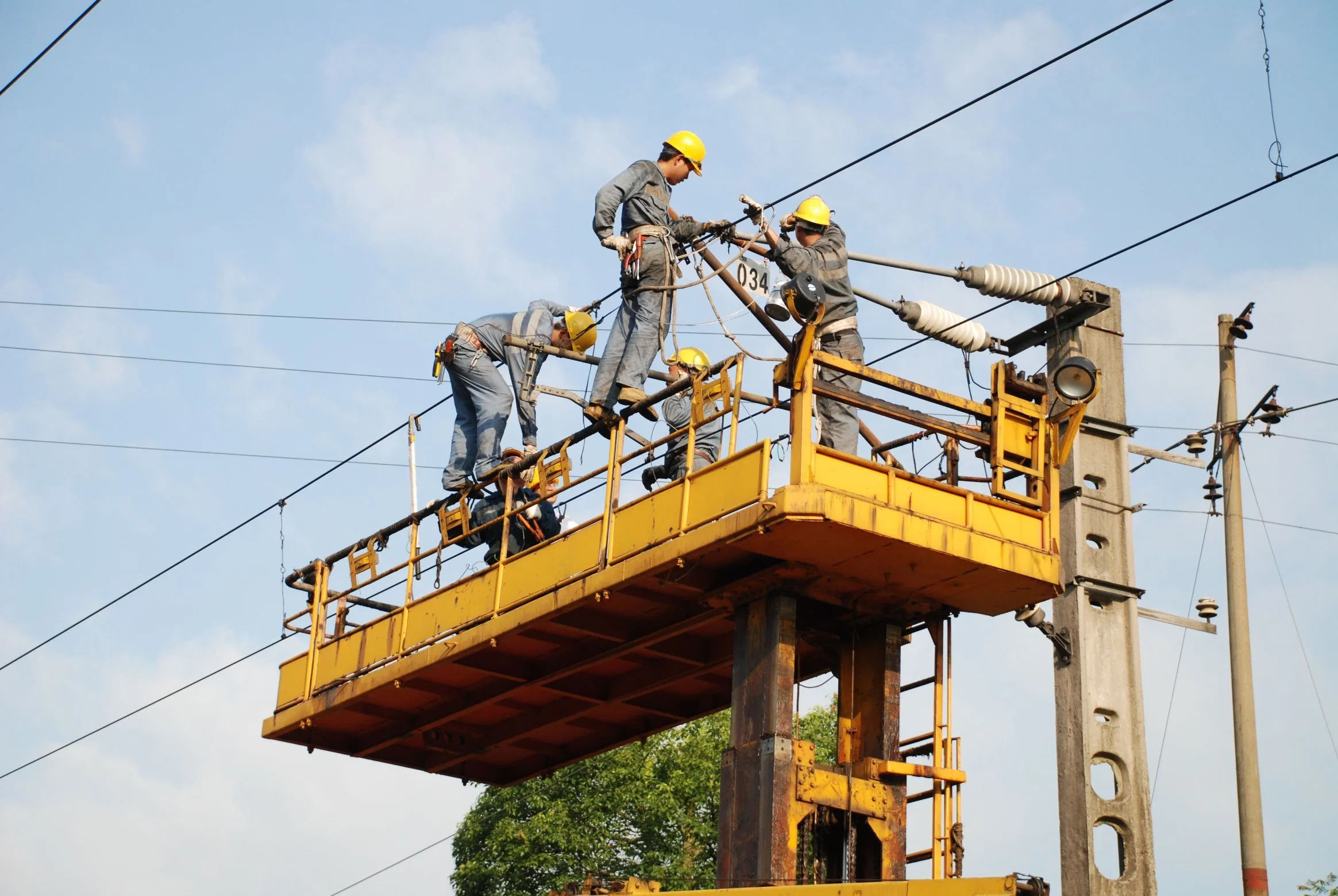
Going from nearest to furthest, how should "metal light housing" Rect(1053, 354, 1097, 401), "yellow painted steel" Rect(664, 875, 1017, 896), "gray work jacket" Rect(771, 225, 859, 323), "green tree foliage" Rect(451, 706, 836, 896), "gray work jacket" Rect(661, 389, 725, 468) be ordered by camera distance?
1. "yellow painted steel" Rect(664, 875, 1017, 896)
2. "metal light housing" Rect(1053, 354, 1097, 401)
3. "gray work jacket" Rect(771, 225, 859, 323)
4. "gray work jacket" Rect(661, 389, 725, 468)
5. "green tree foliage" Rect(451, 706, 836, 896)

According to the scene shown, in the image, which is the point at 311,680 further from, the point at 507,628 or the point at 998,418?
the point at 998,418

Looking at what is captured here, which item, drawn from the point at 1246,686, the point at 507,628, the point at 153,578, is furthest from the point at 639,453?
the point at 153,578

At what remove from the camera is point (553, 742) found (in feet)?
63.3

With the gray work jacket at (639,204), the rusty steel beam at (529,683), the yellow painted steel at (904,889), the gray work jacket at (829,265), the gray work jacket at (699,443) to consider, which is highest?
the gray work jacket at (639,204)

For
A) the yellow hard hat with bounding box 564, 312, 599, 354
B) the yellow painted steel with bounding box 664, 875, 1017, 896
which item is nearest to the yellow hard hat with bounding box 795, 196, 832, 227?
the yellow hard hat with bounding box 564, 312, 599, 354

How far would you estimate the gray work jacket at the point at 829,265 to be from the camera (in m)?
15.9

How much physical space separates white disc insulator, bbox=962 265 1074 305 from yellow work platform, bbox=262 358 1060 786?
2216 millimetres

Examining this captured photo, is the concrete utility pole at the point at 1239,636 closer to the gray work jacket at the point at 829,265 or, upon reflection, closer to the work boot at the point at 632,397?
the gray work jacket at the point at 829,265

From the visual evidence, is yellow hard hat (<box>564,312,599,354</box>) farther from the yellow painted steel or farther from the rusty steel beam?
the yellow painted steel

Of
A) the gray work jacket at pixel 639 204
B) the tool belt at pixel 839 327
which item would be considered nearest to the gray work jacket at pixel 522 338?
the gray work jacket at pixel 639 204

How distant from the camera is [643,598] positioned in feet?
50.4

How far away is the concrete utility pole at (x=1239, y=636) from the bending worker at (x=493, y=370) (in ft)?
23.3

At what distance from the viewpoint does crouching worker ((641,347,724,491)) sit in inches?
682

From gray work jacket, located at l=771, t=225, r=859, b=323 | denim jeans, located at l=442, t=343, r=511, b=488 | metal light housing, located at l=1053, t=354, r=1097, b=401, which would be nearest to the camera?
metal light housing, located at l=1053, t=354, r=1097, b=401
